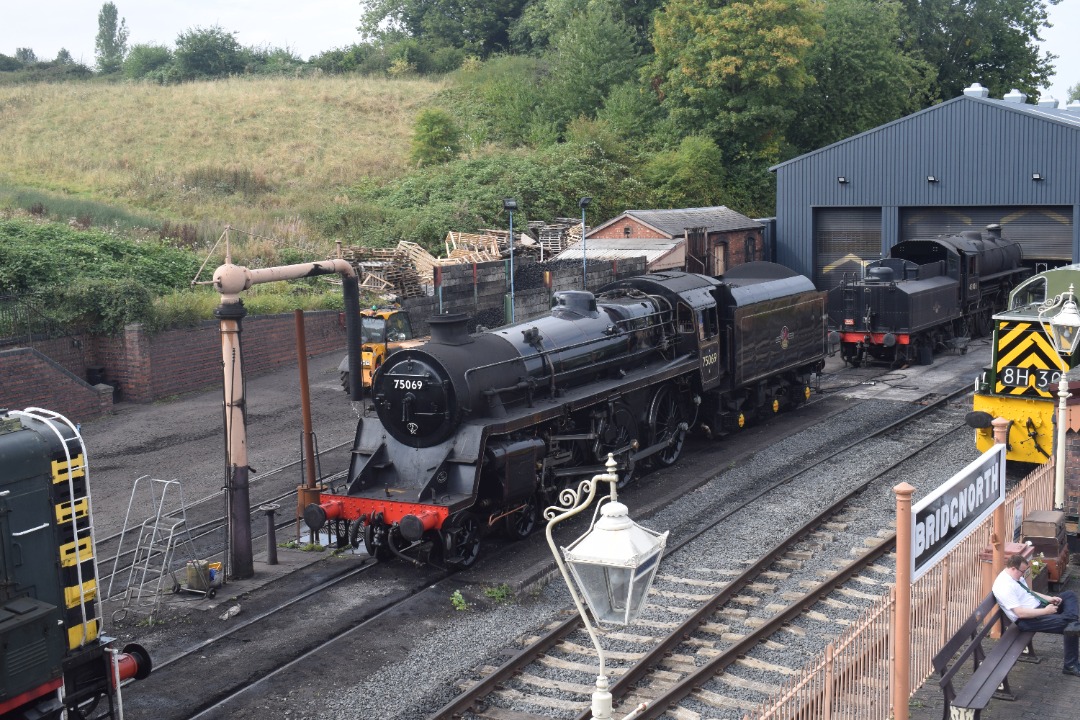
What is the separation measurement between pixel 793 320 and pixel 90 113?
3813cm

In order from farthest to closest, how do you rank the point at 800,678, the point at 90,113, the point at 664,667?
the point at 90,113
the point at 664,667
the point at 800,678

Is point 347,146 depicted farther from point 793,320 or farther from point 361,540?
point 361,540

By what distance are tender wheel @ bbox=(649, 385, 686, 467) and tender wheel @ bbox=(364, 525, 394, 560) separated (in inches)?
221

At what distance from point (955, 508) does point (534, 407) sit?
6.81 metres

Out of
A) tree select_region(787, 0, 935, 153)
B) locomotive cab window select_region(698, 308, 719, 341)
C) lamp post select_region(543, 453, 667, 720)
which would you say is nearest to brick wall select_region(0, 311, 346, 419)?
locomotive cab window select_region(698, 308, 719, 341)

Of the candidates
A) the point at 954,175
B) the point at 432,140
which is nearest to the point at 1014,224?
the point at 954,175

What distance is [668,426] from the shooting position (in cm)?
1802

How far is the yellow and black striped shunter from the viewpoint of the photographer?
1510 centimetres

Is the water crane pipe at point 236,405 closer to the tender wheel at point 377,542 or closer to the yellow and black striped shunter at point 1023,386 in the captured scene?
the tender wheel at point 377,542

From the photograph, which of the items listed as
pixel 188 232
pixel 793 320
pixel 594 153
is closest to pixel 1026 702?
pixel 793 320

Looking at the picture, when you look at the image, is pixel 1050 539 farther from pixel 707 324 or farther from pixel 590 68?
pixel 590 68

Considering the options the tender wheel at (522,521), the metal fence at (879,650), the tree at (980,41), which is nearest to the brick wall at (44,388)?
the tender wheel at (522,521)

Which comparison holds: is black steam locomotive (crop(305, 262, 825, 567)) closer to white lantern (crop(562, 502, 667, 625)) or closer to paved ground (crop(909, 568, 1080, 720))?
paved ground (crop(909, 568, 1080, 720))

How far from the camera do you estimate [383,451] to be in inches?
544
